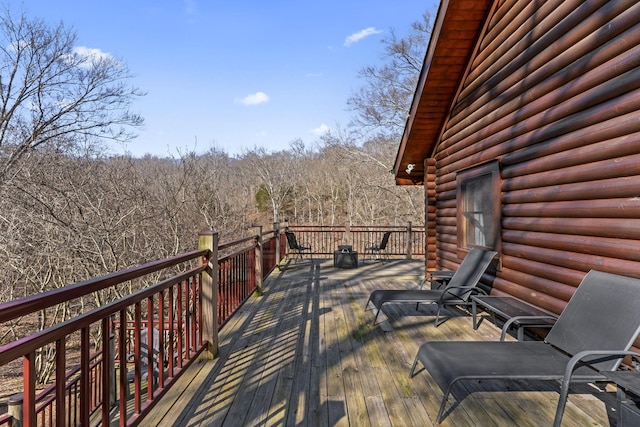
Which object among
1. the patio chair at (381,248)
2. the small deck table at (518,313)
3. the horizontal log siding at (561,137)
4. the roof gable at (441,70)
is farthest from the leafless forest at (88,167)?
the horizontal log siding at (561,137)

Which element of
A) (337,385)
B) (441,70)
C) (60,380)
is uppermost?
(441,70)

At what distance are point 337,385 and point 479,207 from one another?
3.42 meters

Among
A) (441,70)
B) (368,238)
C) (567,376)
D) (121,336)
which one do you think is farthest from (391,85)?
(121,336)

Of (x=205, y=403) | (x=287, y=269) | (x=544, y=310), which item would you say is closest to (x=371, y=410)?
(x=205, y=403)

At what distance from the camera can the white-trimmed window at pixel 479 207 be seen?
4223mm

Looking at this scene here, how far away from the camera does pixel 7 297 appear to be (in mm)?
7801

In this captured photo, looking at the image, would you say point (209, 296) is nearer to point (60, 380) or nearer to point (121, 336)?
point (121, 336)

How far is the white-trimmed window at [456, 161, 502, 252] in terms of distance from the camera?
4223 mm

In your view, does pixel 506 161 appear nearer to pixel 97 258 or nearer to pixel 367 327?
pixel 367 327

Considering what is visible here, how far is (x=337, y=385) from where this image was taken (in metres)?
2.50

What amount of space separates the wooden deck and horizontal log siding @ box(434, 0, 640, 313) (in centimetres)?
95

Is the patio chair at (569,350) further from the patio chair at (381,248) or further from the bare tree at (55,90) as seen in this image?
the bare tree at (55,90)

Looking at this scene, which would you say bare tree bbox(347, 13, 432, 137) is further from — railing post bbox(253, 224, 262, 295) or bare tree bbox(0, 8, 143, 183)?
railing post bbox(253, 224, 262, 295)

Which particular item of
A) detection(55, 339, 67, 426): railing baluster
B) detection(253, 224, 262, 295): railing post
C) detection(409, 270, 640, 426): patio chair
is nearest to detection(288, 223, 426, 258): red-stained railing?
detection(253, 224, 262, 295): railing post
